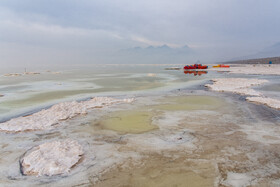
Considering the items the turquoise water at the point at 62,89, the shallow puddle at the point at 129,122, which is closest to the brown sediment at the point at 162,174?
the shallow puddle at the point at 129,122

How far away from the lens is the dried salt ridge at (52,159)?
5234 millimetres

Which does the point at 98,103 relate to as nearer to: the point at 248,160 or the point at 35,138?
the point at 35,138

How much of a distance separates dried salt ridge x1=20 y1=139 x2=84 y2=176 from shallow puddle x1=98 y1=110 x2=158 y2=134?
8.12 ft

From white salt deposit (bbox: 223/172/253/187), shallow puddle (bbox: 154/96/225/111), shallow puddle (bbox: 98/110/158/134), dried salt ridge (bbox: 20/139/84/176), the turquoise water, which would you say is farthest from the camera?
the turquoise water

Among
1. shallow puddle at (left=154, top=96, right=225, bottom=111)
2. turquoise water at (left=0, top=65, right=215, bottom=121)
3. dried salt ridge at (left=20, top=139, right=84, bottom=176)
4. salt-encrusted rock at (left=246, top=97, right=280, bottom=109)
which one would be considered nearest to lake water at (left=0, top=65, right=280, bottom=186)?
dried salt ridge at (left=20, top=139, right=84, bottom=176)

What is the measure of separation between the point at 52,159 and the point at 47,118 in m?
4.74

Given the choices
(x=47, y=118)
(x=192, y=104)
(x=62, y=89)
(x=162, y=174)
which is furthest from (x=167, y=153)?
(x=62, y=89)

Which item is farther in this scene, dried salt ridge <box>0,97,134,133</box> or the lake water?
dried salt ridge <box>0,97,134,133</box>

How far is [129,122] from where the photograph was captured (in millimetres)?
9516

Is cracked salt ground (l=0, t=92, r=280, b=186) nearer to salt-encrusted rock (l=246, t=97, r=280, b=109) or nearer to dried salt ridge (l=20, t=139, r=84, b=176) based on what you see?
dried salt ridge (l=20, t=139, r=84, b=176)

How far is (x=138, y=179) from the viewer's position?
488cm

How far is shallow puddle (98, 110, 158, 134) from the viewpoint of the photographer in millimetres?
8578

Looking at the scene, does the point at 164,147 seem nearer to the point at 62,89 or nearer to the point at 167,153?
the point at 167,153

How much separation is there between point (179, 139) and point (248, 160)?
95.6 inches
